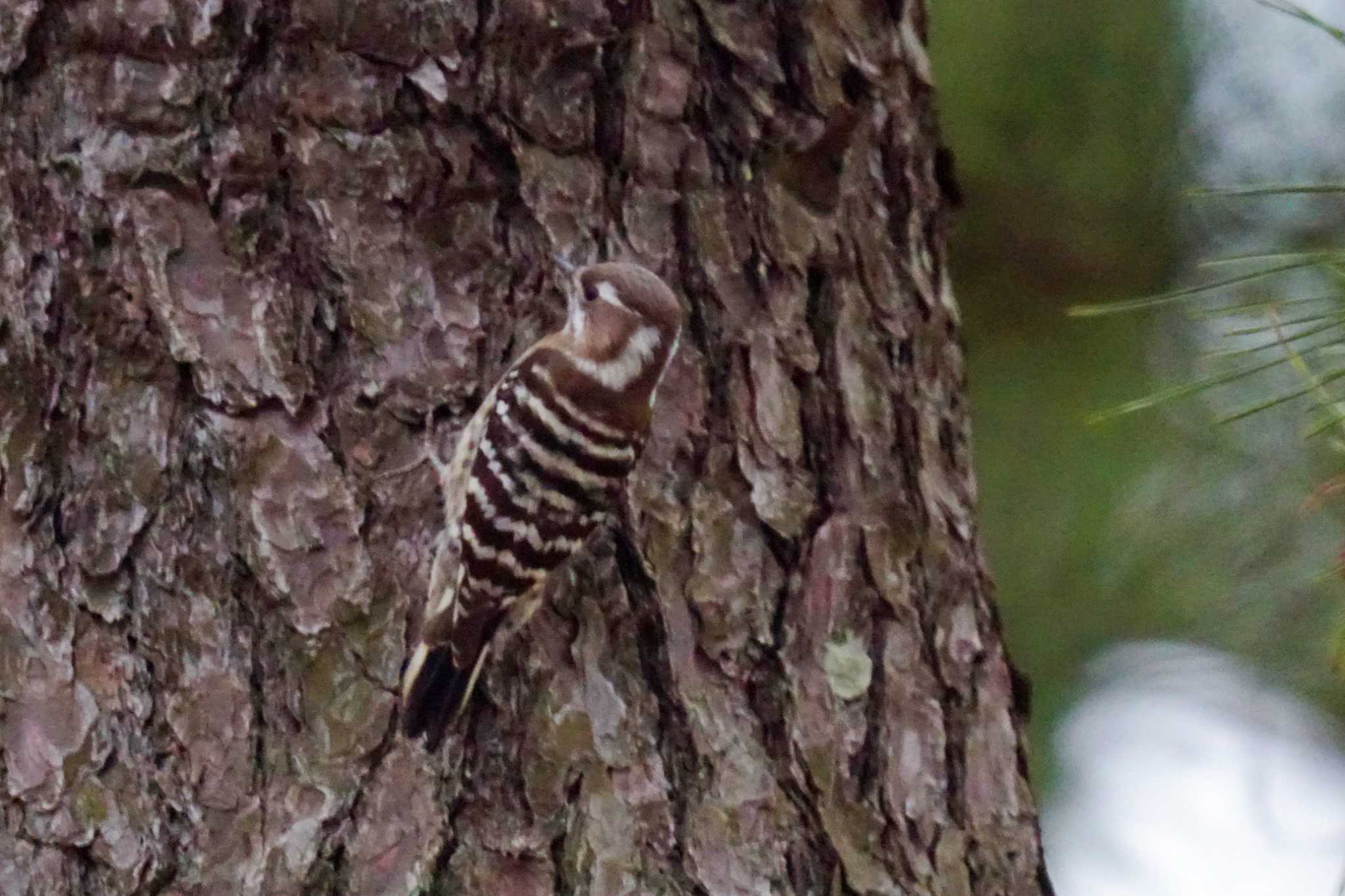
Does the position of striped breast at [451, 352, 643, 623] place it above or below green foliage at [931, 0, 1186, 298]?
below

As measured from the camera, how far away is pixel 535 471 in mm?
2045

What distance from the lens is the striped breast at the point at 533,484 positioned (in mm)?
1842

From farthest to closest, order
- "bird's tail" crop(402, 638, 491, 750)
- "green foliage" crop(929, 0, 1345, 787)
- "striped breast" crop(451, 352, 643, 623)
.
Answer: "green foliage" crop(929, 0, 1345, 787) → "striped breast" crop(451, 352, 643, 623) → "bird's tail" crop(402, 638, 491, 750)

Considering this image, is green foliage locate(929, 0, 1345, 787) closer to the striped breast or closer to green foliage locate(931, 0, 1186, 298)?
green foliage locate(931, 0, 1186, 298)

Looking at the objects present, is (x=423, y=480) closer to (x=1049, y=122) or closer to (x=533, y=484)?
(x=533, y=484)

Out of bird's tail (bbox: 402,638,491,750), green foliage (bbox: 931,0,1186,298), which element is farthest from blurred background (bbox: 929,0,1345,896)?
bird's tail (bbox: 402,638,491,750)

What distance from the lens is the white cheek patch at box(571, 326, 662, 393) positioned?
6.22ft

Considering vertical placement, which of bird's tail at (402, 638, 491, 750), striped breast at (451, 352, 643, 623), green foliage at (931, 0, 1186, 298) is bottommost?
bird's tail at (402, 638, 491, 750)

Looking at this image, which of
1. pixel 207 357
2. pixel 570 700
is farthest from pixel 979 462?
pixel 207 357

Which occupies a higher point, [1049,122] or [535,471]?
[1049,122]

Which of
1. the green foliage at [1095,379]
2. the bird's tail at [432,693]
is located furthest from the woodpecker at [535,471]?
the green foliage at [1095,379]

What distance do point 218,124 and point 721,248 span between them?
614 mm

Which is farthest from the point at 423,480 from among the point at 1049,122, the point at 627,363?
the point at 1049,122

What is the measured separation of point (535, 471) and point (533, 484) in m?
0.03
